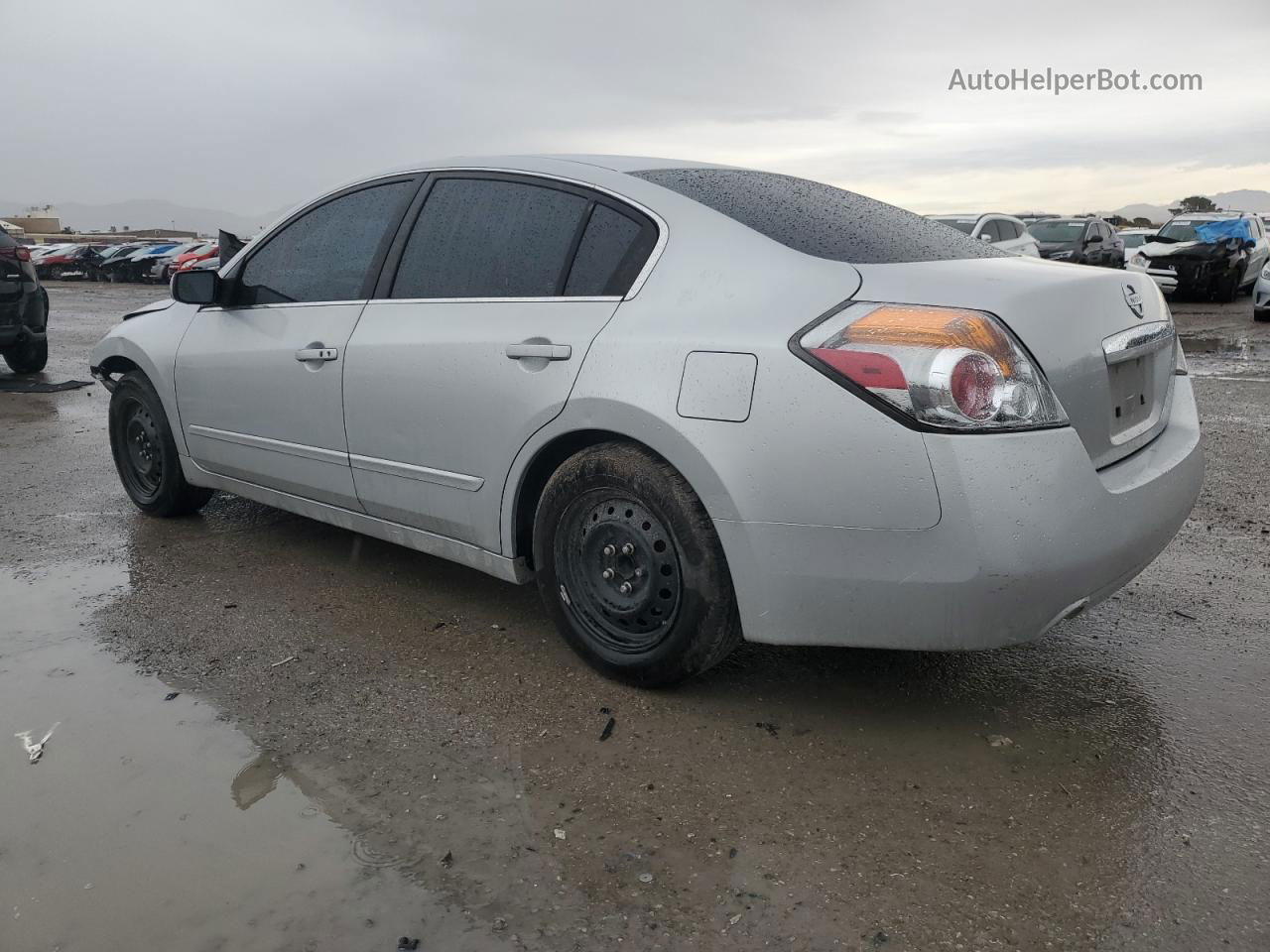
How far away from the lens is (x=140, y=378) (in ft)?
16.5

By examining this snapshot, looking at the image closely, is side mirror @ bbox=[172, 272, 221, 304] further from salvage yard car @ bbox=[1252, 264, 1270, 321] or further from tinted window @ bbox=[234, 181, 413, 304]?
salvage yard car @ bbox=[1252, 264, 1270, 321]

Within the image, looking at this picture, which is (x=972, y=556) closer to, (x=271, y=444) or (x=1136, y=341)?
(x=1136, y=341)

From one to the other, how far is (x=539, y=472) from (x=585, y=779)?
1.02 m

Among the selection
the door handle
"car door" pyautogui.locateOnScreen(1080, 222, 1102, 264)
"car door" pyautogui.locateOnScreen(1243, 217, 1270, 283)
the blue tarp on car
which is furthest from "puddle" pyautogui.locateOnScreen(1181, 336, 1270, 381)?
the door handle

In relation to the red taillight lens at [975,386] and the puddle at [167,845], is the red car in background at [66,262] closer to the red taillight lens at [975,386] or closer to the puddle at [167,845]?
the puddle at [167,845]

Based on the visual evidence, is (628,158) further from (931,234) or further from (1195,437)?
(1195,437)

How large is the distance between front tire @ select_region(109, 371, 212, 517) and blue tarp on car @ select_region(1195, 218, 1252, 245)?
19.1m

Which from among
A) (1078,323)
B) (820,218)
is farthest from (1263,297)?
(1078,323)

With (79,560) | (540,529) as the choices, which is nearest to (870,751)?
(540,529)

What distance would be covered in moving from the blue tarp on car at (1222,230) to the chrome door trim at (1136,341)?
18.2m

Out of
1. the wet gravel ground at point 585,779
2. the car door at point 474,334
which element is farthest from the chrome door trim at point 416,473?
the wet gravel ground at point 585,779

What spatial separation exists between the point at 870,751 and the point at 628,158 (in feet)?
6.99

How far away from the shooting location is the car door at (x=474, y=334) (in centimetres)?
321

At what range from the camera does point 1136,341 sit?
9.96 feet
